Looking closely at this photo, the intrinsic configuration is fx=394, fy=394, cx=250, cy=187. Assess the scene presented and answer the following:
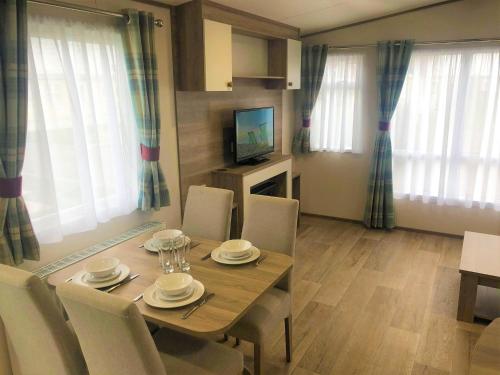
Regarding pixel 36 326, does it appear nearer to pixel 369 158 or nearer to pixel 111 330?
pixel 111 330

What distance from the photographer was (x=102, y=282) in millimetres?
1883

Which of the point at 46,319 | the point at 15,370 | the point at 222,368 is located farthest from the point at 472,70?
the point at 15,370

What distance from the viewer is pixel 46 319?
4.99 ft

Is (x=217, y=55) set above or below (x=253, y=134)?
above

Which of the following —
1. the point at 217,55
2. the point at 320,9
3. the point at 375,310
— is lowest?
the point at 375,310

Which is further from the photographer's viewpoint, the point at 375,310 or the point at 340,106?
the point at 340,106

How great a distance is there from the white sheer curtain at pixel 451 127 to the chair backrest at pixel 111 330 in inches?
153

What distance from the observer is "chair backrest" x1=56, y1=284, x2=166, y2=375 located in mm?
1305

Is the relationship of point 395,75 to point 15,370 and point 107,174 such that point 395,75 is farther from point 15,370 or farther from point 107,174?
point 15,370

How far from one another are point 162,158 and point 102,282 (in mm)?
1508

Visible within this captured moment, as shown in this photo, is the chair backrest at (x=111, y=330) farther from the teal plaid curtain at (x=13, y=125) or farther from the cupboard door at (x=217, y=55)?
the cupboard door at (x=217, y=55)

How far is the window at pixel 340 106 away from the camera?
466 cm

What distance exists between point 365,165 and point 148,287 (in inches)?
144

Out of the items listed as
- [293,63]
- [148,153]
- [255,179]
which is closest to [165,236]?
[148,153]
